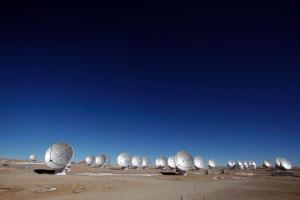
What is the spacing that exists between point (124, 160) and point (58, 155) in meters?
44.4

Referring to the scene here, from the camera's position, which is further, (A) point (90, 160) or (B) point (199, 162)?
(A) point (90, 160)

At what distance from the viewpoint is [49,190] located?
32344mm

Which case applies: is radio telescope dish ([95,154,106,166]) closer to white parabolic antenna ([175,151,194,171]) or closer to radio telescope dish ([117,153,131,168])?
radio telescope dish ([117,153,131,168])

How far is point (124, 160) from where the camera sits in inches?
3844

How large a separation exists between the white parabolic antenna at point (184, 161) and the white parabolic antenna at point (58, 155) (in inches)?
1116

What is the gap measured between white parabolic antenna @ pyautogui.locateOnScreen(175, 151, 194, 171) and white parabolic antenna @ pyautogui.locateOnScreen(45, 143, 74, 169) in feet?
93.0

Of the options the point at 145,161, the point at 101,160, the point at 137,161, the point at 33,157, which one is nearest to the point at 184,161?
the point at 137,161

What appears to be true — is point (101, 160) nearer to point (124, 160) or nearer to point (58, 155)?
point (124, 160)

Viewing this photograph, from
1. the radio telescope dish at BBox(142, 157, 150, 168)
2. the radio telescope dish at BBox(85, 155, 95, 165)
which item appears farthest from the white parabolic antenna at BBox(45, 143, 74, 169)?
the radio telescope dish at BBox(142, 157, 150, 168)

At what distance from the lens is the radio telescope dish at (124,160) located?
96456 mm

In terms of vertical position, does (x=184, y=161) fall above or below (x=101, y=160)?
below

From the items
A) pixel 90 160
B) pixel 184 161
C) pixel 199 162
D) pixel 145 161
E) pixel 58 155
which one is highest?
pixel 145 161

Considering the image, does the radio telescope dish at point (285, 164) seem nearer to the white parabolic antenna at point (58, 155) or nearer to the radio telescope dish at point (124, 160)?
the radio telescope dish at point (124, 160)

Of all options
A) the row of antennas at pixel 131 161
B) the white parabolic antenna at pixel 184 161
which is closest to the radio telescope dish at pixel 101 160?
the row of antennas at pixel 131 161
